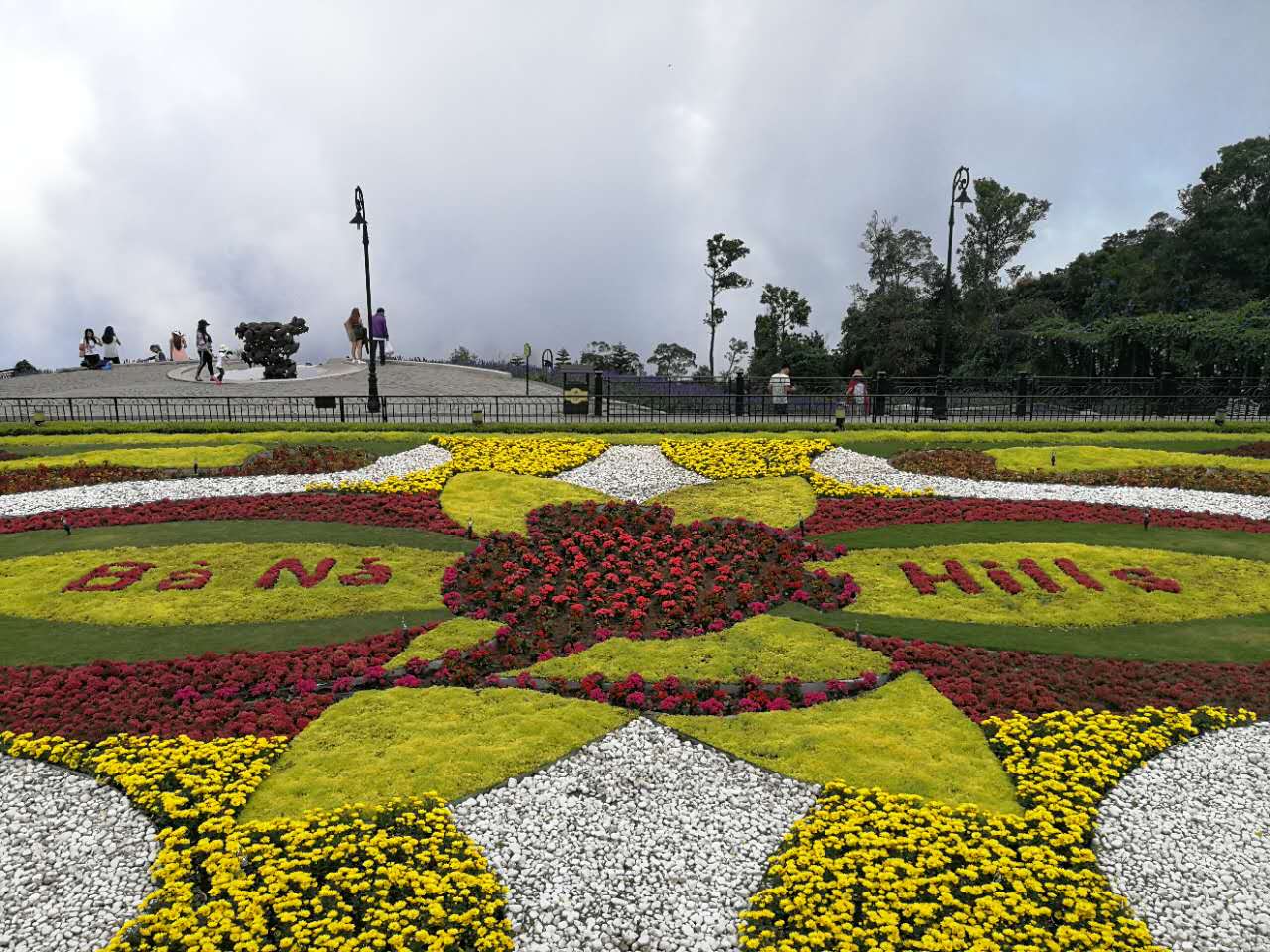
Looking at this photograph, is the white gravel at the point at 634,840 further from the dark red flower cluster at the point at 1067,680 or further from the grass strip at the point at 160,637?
the grass strip at the point at 160,637

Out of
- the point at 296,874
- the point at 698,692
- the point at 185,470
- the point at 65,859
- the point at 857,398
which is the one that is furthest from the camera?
the point at 857,398

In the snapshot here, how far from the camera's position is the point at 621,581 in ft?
41.2

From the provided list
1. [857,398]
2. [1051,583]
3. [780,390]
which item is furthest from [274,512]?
[857,398]

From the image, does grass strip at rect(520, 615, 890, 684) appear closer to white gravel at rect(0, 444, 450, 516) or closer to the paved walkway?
white gravel at rect(0, 444, 450, 516)

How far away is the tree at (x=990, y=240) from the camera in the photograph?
177 feet

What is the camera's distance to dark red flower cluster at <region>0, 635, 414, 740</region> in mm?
8352

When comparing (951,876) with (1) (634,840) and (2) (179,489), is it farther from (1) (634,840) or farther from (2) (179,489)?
(2) (179,489)

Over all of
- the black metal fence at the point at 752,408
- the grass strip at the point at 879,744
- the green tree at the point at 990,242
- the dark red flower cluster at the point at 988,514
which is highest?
the green tree at the point at 990,242

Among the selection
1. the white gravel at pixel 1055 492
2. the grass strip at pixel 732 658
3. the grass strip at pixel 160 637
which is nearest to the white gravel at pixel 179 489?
the grass strip at pixel 160 637

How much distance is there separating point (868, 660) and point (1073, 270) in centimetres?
5652

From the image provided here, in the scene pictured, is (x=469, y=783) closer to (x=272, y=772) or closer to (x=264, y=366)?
(x=272, y=772)

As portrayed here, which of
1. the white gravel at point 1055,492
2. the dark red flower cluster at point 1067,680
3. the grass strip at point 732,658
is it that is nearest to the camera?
the dark red flower cluster at point 1067,680

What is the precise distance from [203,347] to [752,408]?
93.3 ft

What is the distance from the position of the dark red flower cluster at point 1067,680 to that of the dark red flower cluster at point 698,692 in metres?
0.89
